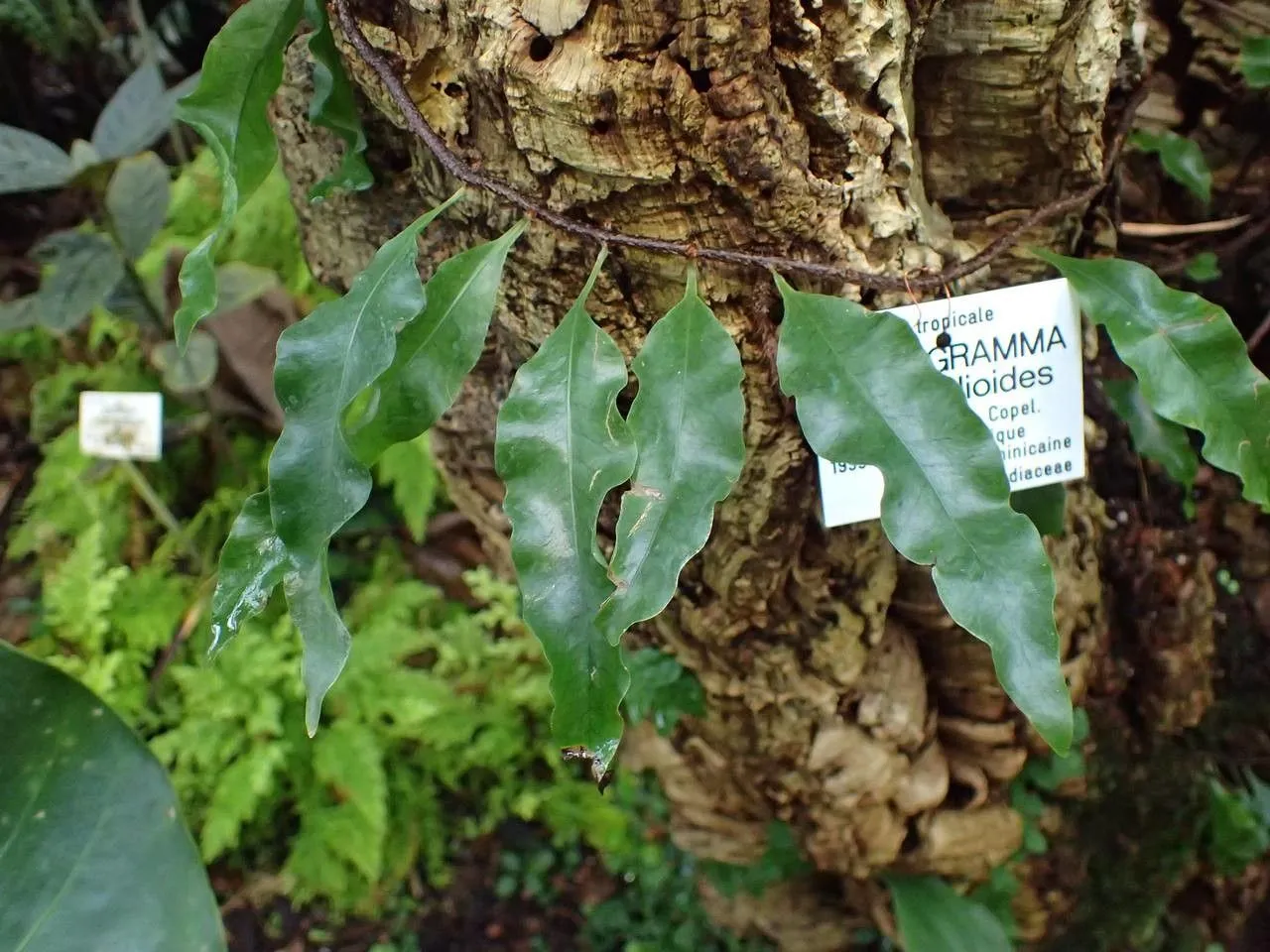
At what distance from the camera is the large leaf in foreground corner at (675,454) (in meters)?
0.73

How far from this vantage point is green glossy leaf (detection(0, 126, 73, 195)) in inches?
63.8

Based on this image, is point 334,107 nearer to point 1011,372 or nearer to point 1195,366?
point 1011,372

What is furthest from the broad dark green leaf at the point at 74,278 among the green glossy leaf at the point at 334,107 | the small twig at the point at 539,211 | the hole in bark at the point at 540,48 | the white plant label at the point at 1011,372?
the white plant label at the point at 1011,372

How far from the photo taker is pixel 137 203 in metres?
1.99

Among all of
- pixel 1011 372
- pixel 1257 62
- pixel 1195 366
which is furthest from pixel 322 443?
pixel 1257 62

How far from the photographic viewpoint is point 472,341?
812 mm

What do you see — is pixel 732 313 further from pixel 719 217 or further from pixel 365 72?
pixel 365 72

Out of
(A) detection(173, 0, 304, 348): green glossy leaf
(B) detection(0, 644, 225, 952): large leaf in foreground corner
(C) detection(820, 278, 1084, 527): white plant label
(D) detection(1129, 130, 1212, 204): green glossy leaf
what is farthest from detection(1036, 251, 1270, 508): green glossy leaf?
(B) detection(0, 644, 225, 952): large leaf in foreground corner

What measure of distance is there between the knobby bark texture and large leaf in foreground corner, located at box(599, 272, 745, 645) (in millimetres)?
116

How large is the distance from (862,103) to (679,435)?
36 cm

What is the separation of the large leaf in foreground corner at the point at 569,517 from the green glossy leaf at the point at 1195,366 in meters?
0.51

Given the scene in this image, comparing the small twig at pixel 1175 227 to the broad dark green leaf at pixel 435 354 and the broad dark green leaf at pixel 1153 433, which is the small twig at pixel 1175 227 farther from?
the broad dark green leaf at pixel 435 354

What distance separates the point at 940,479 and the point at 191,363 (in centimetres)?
179

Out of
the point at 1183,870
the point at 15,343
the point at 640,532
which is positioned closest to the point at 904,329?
the point at 640,532
